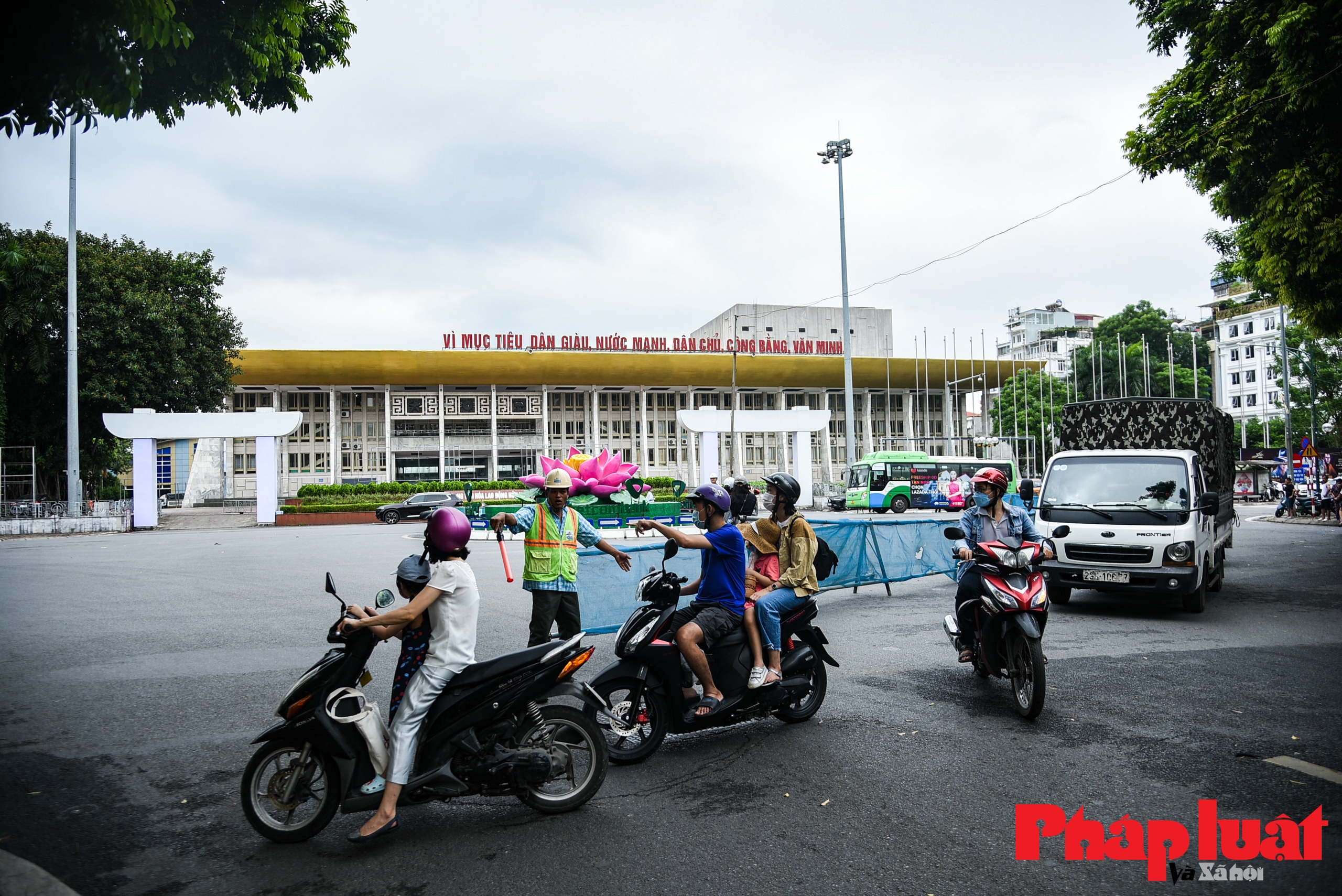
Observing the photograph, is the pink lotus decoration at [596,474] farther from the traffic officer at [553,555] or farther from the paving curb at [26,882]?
the paving curb at [26,882]

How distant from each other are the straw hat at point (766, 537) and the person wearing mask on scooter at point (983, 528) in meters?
1.52

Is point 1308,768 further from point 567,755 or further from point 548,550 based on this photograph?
point 548,550

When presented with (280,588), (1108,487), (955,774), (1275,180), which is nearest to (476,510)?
(280,588)

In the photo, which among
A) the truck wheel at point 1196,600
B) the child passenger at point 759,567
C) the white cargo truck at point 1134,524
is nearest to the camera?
Result: the child passenger at point 759,567

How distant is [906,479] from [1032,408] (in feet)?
82.1

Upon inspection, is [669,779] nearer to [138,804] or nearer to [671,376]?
[138,804]

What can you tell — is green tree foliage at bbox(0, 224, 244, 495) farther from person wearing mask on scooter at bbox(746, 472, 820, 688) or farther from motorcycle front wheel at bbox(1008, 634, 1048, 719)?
motorcycle front wheel at bbox(1008, 634, 1048, 719)

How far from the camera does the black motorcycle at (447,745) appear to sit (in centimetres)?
371

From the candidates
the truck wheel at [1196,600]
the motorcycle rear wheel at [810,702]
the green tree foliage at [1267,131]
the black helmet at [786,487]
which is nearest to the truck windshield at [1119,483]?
the truck wheel at [1196,600]

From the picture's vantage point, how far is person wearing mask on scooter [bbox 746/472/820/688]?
519 cm

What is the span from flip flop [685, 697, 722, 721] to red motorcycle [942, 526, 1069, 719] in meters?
2.12

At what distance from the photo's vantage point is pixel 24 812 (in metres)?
4.11

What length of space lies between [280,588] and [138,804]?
890 centimetres

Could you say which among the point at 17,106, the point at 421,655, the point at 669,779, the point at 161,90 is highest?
the point at 161,90
